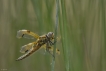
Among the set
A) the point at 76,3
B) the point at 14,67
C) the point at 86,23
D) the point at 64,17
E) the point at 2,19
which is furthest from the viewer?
the point at 2,19

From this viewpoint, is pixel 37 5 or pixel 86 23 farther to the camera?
pixel 86 23

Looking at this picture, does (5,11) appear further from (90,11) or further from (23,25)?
(90,11)

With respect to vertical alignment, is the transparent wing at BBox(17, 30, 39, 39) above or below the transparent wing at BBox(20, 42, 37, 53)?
above

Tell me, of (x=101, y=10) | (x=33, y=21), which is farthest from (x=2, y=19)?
(x=101, y=10)

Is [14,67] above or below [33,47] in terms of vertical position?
below

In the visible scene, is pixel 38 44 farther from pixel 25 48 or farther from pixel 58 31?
pixel 58 31

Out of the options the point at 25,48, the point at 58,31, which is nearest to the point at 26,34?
the point at 25,48

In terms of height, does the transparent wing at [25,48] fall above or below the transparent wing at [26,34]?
below

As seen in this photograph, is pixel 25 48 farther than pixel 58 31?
No
